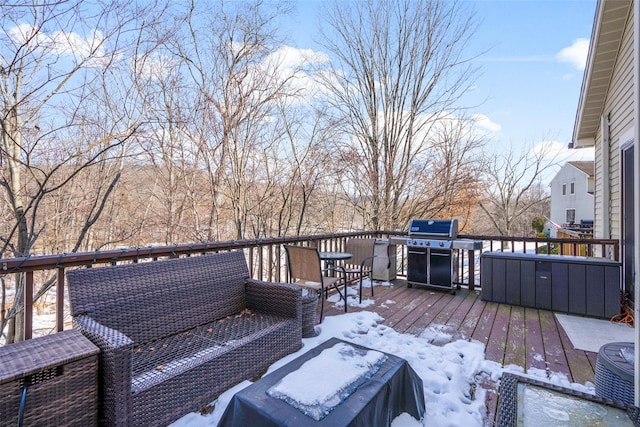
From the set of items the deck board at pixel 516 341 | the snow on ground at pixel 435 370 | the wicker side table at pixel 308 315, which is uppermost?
the wicker side table at pixel 308 315

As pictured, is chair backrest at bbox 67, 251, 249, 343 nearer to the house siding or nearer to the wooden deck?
the wooden deck

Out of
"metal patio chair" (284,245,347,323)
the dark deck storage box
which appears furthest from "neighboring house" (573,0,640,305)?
"metal patio chair" (284,245,347,323)

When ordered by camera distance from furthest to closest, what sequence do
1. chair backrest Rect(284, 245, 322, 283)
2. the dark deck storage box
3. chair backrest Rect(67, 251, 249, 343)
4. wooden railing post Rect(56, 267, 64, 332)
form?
the dark deck storage box
chair backrest Rect(284, 245, 322, 283)
wooden railing post Rect(56, 267, 64, 332)
chair backrest Rect(67, 251, 249, 343)

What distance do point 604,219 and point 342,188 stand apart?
608 cm

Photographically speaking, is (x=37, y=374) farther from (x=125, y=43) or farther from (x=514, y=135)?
(x=514, y=135)

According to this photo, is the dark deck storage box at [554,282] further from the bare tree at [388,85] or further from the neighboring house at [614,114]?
the bare tree at [388,85]

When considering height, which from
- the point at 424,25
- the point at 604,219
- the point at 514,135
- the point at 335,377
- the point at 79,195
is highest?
the point at 424,25

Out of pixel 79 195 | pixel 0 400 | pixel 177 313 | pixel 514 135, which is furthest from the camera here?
pixel 514 135

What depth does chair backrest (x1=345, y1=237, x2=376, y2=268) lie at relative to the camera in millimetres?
4711

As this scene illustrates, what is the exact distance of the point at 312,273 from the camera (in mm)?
3383

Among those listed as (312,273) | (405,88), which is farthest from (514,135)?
(312,273)

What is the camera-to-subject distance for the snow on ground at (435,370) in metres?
1.86

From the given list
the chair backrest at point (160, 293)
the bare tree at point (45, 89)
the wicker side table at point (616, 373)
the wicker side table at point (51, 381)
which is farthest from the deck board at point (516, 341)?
the bare tree at point (45, 89)

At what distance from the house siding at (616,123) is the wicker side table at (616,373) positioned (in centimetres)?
349
